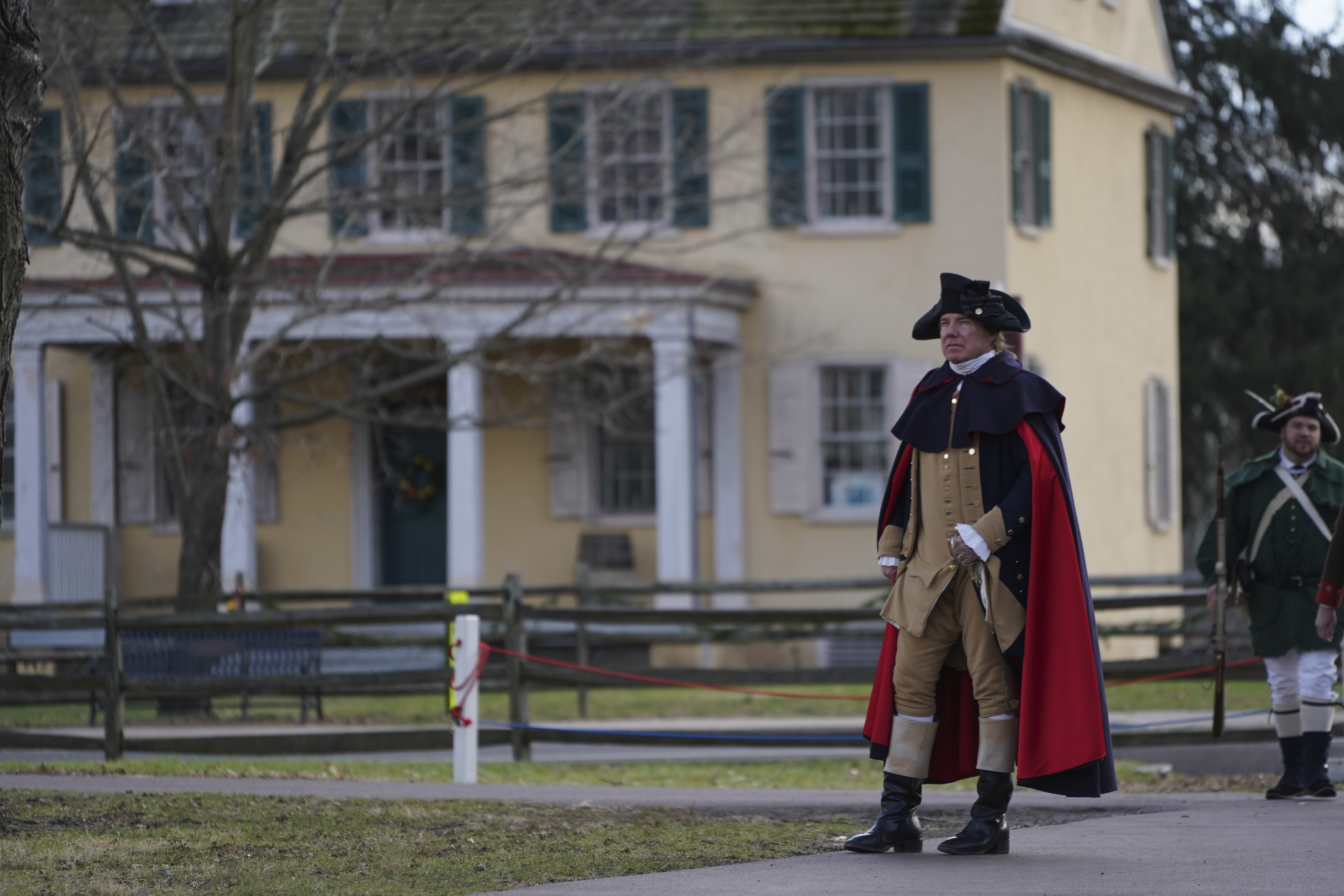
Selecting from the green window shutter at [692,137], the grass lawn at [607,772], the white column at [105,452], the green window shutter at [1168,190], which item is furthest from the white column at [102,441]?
the green window shutter at [1168,190]

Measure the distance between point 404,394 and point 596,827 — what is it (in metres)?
16.2

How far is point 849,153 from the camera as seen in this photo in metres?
22.4

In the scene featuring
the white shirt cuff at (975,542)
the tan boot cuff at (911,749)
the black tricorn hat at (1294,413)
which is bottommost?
the tan boot cuff at (911,749)

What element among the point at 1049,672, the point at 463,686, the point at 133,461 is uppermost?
the point at 133,461

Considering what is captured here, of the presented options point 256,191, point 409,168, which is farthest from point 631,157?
point 256,191

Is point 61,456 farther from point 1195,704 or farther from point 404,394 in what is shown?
point 1195,704

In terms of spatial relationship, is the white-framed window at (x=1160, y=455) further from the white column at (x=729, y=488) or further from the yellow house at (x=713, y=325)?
the white column at (x=729, y=488)

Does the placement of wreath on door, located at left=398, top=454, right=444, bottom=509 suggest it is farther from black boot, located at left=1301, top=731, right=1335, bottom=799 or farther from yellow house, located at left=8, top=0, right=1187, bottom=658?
black boot, located at left=1301, top=731, right=1335, bottom=799

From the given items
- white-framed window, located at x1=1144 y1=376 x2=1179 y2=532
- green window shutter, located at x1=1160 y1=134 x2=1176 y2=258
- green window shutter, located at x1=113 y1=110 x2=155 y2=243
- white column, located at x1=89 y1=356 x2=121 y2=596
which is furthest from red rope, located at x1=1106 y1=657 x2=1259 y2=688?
white column, located at x1=89 y1=356 x2=121 y2=596

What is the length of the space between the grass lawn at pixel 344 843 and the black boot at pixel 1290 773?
2.31 meters

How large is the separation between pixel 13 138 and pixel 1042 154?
16.8m

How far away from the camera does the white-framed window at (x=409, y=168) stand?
15.8m

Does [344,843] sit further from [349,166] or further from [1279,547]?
[349,166]

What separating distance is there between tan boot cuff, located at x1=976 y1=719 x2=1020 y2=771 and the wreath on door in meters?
17.3
